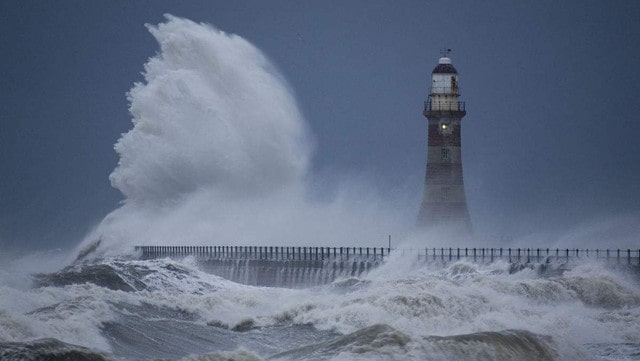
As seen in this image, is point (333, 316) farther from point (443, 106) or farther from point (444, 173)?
point (443, 106)

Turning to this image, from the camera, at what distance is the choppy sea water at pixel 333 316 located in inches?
1064

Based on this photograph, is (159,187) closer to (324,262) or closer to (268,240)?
(268,240)

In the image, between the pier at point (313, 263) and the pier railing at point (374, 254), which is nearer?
the pier railing at point (374, 254)

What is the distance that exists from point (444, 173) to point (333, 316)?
23.3 meters

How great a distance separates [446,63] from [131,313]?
2818cm

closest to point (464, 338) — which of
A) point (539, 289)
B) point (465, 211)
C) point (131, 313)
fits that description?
point (131, 313)

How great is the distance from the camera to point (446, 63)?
194ft

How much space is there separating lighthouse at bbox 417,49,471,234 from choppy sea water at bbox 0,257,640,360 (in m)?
10.00

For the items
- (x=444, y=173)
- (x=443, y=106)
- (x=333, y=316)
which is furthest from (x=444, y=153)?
(x=333, y=316)

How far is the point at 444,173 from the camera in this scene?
56844mm

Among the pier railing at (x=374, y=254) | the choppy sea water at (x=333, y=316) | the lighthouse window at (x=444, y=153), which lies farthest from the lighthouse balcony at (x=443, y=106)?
the choppy sea water at (x=333, y=316)

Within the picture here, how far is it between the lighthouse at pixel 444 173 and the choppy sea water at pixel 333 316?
9995mm

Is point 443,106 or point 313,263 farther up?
point 443,106

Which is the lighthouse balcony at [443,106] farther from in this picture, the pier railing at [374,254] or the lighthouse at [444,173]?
the pier railing at [374,254]
